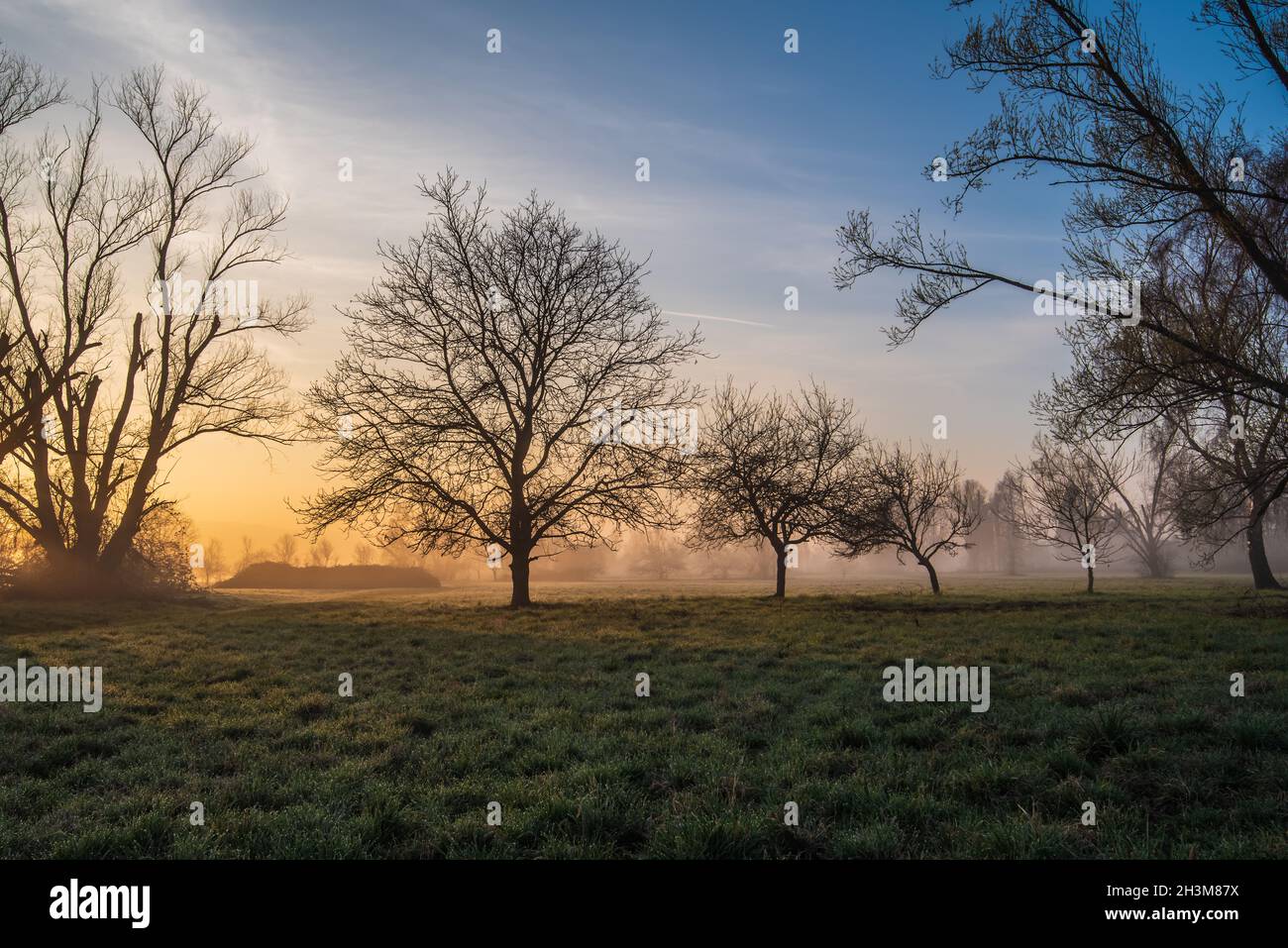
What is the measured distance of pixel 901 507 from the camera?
106 feet

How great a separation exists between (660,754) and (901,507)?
2875 cm

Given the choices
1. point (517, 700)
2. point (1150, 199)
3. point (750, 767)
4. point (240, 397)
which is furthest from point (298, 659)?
point (240, 397)

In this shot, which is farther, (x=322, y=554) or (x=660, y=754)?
(x=322, y=554)

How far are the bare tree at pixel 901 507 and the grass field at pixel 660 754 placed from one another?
55.4 ft

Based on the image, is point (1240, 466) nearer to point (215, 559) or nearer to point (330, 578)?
point (330, 578)

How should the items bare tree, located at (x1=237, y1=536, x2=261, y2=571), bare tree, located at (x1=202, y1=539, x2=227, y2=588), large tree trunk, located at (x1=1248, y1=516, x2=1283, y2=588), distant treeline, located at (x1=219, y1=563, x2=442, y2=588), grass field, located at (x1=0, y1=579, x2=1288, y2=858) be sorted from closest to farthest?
grass field, located at (x1=0, y1=579, x2=1288, y2=858) → large tree trunk, located at (x1=1248, y1=516, x2=1283, y2=588) → distant treeline, located at (x1=219, y1=563, x2=442, y2=588) → bare tree, located at (x1=202, y1=539, x2=227, y2=588) → bare tree, located at (x1=237, y1=536, x2=261, y2=571)

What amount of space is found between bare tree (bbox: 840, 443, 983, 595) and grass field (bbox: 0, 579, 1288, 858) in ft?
55.4

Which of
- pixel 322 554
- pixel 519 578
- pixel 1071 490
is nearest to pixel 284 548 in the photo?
pixel 322 554

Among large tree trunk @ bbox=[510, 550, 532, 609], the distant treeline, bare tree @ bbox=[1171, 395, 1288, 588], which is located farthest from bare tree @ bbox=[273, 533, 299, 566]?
bare tree @ bbox=[1171, 395, 1288, 588]

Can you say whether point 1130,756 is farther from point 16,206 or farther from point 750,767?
point 16,206

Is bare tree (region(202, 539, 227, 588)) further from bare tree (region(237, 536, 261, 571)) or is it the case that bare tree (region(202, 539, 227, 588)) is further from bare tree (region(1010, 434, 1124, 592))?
bare tree (region(1010, 434, 1124, 592))

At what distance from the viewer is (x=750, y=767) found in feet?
19.5

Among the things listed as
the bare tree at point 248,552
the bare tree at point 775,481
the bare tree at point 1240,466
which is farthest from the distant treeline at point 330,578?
the bare tree at point 248,552

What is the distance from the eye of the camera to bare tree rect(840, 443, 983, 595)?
3022 cm
